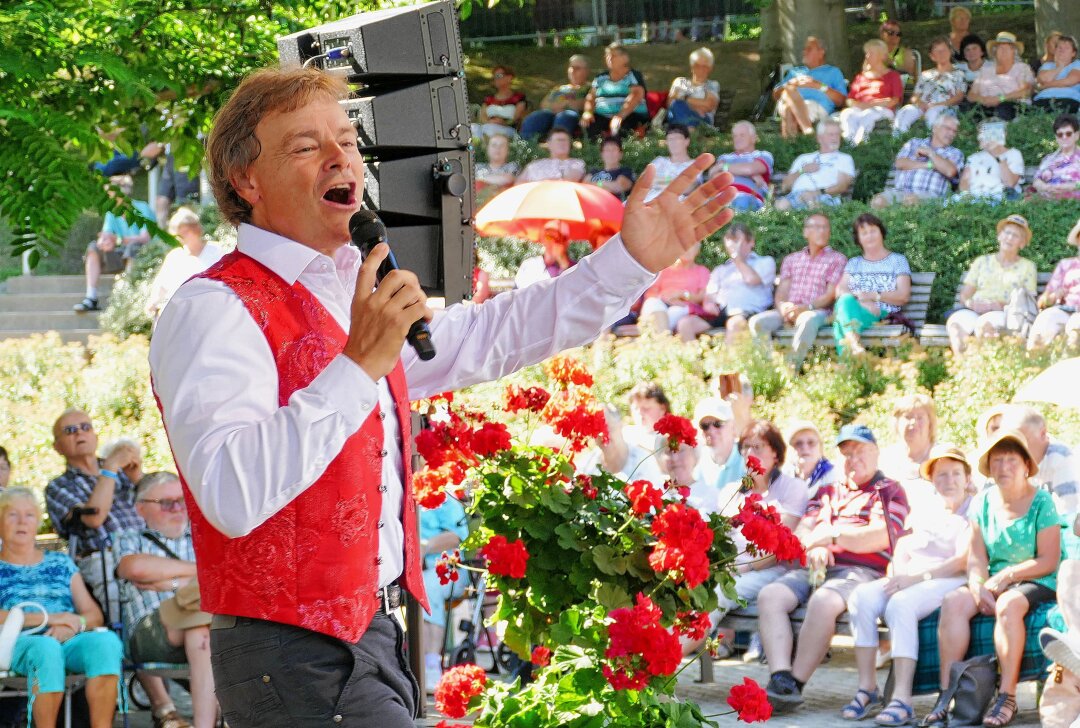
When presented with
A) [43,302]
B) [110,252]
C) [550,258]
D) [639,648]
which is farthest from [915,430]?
[43,302]

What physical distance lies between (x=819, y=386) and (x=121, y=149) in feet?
21.0

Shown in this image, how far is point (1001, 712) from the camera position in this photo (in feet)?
22.3

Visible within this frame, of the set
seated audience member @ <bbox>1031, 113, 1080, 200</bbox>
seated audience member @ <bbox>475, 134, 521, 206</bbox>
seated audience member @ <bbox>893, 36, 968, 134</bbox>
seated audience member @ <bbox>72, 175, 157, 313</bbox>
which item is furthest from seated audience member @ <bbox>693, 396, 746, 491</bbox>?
seated audience member @ <bbox>72, 175, 157, 313</bbox>

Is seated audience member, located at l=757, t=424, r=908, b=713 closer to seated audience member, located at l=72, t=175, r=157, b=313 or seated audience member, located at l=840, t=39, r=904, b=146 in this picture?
seated audience member, located at l=840, t=39, r=904, b=146

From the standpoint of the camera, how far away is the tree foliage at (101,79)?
5484mm

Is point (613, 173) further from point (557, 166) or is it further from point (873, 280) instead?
point (873, 280)

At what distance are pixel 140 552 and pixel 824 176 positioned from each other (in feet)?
30.5

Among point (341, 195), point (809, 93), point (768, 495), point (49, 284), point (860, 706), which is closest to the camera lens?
point (341, 195)

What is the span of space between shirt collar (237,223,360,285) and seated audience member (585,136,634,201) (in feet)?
42.7

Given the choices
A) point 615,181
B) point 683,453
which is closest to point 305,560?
point 683,453

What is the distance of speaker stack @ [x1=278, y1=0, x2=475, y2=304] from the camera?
186 inches

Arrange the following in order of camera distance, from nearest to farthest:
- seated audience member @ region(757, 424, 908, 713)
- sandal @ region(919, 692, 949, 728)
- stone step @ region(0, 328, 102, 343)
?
sandal @ region(919, 692, 949, 728), seated audience member @ region(757, 424, 908, 713), stone step @ region(0, 328, 102, 343)

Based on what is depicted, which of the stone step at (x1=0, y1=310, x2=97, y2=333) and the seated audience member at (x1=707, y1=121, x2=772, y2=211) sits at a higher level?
the seated audience member at (x1=707, y1=121, x2=772, y2=211)

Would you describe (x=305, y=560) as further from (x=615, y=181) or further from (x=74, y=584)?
(x=615, y=181)
